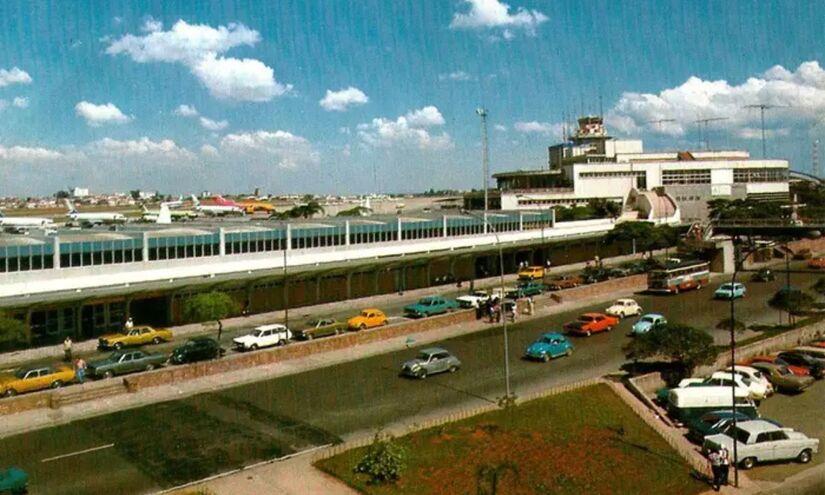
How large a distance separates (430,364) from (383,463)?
1002cm

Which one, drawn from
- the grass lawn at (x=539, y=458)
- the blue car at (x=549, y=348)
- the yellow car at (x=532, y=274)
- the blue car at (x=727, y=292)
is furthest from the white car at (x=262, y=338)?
the blue car at (x=727, y=292)

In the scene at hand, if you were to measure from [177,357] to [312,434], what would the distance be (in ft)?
31.2

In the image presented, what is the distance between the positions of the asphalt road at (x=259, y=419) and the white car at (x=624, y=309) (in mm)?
6465

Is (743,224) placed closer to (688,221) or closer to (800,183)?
(688,221)

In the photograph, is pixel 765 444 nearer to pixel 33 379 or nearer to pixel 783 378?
pixel 783 378

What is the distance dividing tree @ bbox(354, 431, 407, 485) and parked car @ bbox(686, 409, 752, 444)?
870cm

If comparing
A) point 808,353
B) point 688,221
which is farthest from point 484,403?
point 688,221

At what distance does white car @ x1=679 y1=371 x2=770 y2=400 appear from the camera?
2338 cm

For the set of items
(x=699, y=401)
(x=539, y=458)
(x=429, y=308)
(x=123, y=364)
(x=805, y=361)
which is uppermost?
(x=429, y=308)

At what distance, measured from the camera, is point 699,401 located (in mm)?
22250

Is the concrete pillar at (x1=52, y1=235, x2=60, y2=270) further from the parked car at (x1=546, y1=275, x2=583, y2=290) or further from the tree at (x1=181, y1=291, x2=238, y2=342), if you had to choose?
the parked car at (x1=546, y1=275, x2=583, y2=290)

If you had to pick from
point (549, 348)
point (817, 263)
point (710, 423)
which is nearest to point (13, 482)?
point (710, 423)

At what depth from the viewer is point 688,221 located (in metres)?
88.4

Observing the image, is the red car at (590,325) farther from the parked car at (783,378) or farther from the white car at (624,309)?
the parked car at (783,378)
